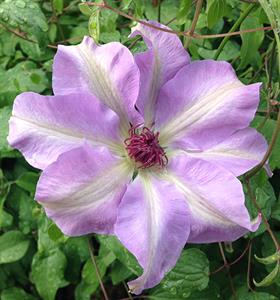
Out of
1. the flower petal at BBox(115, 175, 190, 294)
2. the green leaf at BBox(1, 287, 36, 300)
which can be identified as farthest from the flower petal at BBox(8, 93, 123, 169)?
the green leaf at BBox(1, 287, 36, 300)

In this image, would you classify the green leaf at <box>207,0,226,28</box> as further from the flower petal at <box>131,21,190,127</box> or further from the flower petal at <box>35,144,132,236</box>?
the flower petal at <box>35,144,132,236</box>

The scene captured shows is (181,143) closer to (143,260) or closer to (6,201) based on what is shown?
(143,260)

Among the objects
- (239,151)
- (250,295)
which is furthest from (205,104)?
(250,295)

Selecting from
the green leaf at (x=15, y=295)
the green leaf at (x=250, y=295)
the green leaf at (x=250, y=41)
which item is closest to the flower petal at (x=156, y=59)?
the green leaf at (x=250, y=41)

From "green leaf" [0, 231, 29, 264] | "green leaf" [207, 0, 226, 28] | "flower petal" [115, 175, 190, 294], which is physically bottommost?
"green leaf" [0, 231, 29, 264]

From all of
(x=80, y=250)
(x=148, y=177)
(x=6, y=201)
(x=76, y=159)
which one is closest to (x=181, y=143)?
(x=148, y=177)

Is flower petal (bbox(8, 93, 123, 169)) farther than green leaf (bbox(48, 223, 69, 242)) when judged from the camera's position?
No

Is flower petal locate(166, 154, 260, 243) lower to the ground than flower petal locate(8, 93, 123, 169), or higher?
lower
